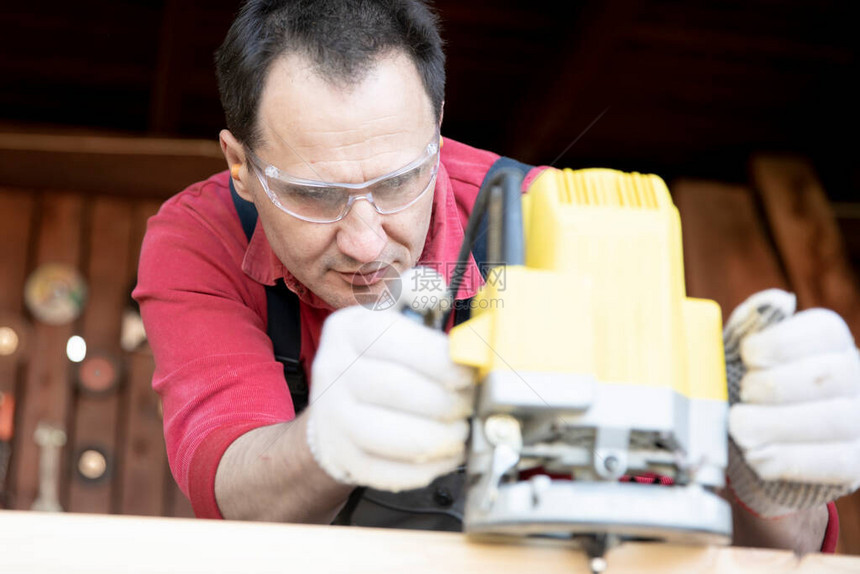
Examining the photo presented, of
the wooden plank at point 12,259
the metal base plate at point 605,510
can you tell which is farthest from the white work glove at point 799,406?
the wooden plank at point 12,259

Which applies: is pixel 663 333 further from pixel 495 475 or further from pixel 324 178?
pixel 324 178

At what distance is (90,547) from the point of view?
2.95ft

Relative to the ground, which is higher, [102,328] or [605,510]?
[605,510]

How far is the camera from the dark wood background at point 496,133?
12.6 feet

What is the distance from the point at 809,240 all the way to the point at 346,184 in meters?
3.41

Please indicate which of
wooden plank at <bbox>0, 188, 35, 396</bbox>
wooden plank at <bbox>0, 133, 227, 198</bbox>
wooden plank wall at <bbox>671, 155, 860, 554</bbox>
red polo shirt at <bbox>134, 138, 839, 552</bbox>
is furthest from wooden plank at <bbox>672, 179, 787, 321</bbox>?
wooden plank at <bbox>0, 188, 35, 396</bbox>

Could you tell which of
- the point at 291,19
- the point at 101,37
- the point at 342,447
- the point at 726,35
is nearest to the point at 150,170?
the point at 101,37

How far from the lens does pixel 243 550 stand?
907 millimetres

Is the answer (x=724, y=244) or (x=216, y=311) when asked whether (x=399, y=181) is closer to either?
(x=216, y=311)

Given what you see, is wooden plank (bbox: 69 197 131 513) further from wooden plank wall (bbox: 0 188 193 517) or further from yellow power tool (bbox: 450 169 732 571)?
yellow power tool (bbox: 450 169 732 571)

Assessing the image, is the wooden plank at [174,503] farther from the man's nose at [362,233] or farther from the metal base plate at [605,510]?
the metal base plate at [605,510]

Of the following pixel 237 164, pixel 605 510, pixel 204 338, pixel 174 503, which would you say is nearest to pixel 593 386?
pixel 605 510

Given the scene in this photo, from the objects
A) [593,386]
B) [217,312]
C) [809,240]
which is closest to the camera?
[593,386]

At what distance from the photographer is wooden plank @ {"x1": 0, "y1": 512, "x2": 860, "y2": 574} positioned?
0.89m
